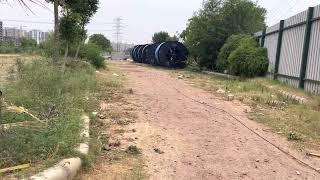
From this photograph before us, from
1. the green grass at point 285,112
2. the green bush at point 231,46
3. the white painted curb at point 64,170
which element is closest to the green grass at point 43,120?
the white painted curb at point 64,170

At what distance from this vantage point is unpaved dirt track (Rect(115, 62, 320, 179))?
21.4 feet


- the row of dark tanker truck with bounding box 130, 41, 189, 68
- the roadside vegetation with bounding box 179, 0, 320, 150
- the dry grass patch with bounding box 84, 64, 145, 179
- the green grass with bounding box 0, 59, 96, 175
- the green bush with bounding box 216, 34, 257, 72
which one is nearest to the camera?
the green grass with bounding box 0, 59, 96, 175

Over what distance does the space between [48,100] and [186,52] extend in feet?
91.7

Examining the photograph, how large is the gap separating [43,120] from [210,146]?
8.49ft

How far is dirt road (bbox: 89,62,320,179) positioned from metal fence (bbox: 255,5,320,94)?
4.18 metres

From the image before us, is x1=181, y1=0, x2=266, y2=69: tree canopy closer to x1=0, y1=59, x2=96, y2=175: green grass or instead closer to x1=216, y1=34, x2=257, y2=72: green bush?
x1=216, y1=34, x2=257, y2=72: green bush

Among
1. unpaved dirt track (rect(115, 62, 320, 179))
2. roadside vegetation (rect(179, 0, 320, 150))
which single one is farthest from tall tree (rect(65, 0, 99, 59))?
unpaved dirt track (rect(115, 62, 320, 179))

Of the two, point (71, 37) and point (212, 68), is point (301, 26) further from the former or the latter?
point (212, 68)

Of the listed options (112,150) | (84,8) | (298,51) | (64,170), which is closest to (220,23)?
(84,8)

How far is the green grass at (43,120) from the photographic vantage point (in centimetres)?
581

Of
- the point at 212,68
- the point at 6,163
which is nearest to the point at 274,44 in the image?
the point at 212,68

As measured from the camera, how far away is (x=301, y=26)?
17156mm

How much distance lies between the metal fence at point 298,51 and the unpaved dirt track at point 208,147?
14.3 feet

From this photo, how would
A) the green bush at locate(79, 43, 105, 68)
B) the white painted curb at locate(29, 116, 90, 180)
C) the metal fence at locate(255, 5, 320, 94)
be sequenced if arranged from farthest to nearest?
the green bush at locate(79, 43, 105, 68) < the metal fence at locate(255, 5, 320, 94) < the white painted curb at locate(29, 116, 90, 180)
